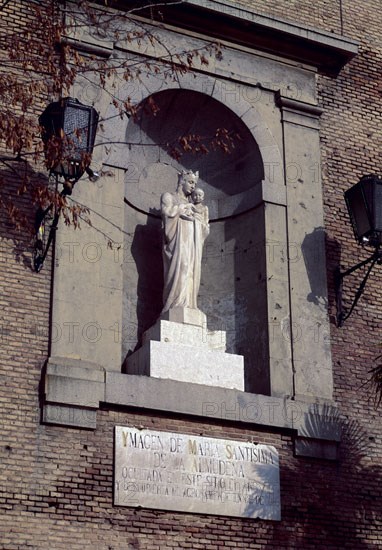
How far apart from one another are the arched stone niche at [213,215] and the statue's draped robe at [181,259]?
0.71 metres

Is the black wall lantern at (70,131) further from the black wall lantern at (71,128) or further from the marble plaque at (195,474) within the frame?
the marble plaque at (195,474)

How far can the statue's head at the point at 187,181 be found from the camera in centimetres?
1458

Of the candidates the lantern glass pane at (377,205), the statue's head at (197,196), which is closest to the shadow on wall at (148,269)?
the statue's head at (197,196)

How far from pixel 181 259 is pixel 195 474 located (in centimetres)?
271

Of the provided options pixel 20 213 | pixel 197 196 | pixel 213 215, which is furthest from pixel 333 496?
pixel 20 213

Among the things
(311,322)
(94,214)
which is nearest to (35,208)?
(94,214)

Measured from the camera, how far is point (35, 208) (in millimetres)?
13328

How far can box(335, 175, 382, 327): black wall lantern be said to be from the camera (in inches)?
560

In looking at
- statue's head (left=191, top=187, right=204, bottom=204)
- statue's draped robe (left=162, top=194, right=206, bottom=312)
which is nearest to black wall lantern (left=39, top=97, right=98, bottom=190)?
statue's draped robe (left=162, top=194, right=206, bottom=312)

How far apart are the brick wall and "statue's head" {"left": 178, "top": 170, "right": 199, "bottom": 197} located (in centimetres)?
202

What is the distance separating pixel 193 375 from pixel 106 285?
1.48 meters

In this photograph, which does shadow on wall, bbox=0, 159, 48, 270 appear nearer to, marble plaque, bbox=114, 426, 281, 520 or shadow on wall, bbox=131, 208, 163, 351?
shadow on wall, bbox=131, 208, 163, 351

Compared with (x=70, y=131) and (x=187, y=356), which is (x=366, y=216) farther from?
(x=70, y=131)

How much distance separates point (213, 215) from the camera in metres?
15.6
